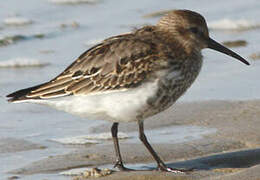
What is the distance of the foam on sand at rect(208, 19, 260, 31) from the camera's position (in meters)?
11.8

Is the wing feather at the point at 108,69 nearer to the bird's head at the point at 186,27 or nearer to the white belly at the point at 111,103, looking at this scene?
the white belly at the point at 111,103

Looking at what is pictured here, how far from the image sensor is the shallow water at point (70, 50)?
26.4ft

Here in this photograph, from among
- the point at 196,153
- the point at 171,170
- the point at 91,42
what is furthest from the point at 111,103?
the point at 91,42

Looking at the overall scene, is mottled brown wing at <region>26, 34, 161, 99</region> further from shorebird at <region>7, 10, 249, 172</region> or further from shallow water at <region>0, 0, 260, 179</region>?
shallow water at <region>0, 0, 260, 179</region>

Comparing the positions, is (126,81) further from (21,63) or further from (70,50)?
(70,50)

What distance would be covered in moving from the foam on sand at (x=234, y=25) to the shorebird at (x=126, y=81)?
16.0 feet

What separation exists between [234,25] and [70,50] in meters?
2.78

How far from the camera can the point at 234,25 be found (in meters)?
11.8

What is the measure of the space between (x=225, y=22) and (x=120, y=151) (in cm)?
514

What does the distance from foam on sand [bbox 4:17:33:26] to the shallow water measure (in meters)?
0.06

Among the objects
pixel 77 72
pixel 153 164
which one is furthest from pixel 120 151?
pixel 77 72

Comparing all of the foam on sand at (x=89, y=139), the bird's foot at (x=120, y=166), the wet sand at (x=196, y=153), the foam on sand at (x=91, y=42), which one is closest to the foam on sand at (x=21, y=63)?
the foam on sand at (x=91, y=42)

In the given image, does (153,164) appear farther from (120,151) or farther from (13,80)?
(13,80)

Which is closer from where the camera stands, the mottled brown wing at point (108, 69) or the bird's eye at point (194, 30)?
the mottled brown wing at point (108, 69)
